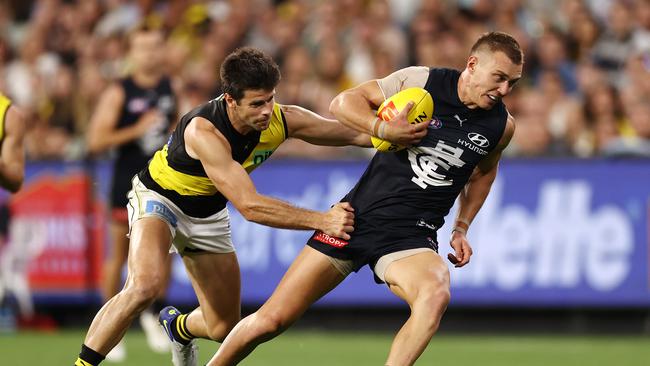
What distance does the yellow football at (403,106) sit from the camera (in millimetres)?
7137

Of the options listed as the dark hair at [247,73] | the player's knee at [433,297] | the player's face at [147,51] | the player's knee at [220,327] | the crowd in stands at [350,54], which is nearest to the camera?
the player's knee at [433,297]

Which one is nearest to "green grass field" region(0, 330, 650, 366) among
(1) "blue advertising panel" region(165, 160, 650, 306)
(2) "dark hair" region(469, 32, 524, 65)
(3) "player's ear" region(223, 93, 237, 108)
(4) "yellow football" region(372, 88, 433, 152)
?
(1) "blue advertising panel" region(165, 160, 650, 306)

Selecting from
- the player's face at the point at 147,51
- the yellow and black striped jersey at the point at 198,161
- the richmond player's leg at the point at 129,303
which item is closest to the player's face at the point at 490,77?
the yellow and black striped jersey at the point at 198,161

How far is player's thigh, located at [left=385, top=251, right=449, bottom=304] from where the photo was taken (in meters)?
7.02

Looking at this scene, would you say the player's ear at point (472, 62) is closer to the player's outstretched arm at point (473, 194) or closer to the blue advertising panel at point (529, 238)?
the player's outstretched arm at point (473, 194)

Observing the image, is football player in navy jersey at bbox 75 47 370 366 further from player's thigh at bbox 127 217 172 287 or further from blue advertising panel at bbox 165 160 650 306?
blue advertising panel at bbox 165 160 650 306

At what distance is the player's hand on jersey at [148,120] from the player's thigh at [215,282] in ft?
10.4

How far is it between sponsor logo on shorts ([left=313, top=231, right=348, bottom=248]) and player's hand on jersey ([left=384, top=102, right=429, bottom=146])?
2.30 ft

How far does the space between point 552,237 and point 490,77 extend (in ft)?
18.8

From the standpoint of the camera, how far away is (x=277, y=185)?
43.2 feet

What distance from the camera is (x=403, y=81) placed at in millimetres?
7359

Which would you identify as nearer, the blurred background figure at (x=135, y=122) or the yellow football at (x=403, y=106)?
the yellow football at (x=403, y=106)

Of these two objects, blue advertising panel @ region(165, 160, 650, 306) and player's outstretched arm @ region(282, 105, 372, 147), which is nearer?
player's outstretched arm @ region(282, 105, 372, 147)

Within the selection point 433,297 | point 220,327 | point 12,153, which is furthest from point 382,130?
point 12,153
